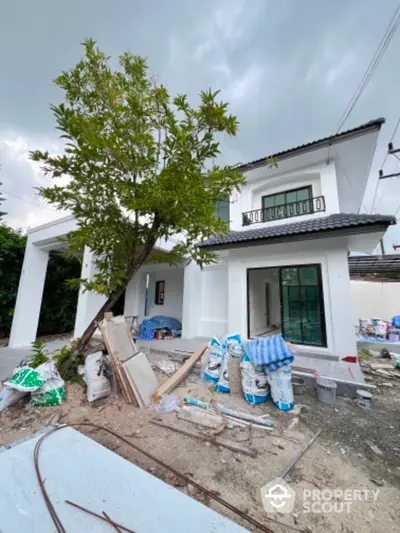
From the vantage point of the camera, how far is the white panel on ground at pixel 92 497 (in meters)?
1.17

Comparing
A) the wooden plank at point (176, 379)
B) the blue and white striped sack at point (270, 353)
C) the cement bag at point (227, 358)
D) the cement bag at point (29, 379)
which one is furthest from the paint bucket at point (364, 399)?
the cement bag at point (29, 379)

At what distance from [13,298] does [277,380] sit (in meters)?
8.47

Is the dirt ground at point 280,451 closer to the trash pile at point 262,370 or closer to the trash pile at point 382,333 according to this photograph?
the trash pile at point 262,370

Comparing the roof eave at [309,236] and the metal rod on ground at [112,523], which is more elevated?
the roof eave at [309,236]

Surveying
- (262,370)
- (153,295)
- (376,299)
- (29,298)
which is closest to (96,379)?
(262,370)

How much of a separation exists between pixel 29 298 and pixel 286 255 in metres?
7.67

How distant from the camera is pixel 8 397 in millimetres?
2852

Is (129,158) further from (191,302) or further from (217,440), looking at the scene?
(191,302)

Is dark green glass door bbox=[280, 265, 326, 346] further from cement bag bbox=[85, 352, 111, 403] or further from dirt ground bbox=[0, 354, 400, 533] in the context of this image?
cement bag bbox=[85, 352, 111, 403]

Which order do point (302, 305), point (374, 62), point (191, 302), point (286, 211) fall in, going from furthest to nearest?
point (286, 211)
point (191, 302)
point (302, 305)
point (374, 62)

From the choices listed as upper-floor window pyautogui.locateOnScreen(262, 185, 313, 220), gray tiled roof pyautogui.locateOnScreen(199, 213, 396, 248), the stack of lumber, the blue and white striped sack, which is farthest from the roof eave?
the stack of lumber

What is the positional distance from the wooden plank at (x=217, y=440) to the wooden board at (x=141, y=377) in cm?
59

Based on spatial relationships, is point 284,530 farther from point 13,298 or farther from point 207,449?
point 13,298

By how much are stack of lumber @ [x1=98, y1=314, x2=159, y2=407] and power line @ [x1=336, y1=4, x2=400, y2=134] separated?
8090 mm
